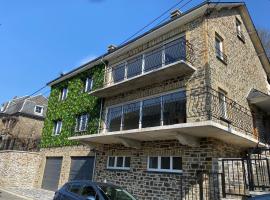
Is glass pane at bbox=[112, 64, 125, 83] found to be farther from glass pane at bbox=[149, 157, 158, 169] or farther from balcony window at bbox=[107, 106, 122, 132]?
glass pane at bbox=[149, 157, 158, 169]

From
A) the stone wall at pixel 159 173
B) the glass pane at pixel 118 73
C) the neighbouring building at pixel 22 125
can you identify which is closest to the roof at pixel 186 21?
the glass pane at pixel 118 73

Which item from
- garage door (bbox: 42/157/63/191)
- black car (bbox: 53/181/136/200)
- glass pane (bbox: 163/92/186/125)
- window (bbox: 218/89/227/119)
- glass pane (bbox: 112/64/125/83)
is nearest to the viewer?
black car (bbox: 53/181/136/200)

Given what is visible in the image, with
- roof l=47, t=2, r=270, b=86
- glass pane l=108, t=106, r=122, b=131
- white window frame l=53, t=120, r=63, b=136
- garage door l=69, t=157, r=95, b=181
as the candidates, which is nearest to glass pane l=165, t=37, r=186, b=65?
Answer: roof l=47, t=2, r=270, b=86

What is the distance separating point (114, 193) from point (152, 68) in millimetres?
7872

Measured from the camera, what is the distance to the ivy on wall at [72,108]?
55.2 feet

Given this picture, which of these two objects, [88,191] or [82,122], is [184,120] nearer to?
[88,191]

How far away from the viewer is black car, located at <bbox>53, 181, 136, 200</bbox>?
24.4 feet

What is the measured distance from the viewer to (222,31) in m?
13.5

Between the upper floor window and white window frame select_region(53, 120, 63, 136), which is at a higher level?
the upper floor window

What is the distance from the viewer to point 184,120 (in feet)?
37.5

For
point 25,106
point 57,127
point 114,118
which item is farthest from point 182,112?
point 25,106

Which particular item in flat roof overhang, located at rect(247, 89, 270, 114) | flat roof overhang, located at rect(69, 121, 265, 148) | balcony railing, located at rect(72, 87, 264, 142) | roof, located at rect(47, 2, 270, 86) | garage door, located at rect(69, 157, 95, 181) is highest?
roof, located at rect(47, 2, 270, 86)

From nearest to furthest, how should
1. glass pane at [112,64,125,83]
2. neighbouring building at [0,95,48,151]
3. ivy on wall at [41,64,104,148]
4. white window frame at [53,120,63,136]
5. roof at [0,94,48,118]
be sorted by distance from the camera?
1. glass pane at [112,64,125,83]
2. ivy on wall at [41,64,104,148]
3. white window frame at [53,120,63,136]
4. neighbouring building at [0,95,48,151]
5. roof at [0,94,48,118]

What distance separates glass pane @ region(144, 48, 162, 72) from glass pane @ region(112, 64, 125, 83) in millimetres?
2023
